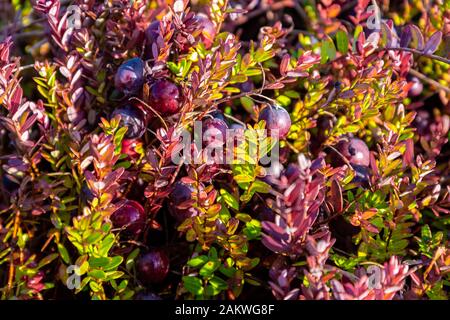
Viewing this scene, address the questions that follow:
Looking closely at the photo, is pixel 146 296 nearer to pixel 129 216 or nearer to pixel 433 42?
pixel 129 216

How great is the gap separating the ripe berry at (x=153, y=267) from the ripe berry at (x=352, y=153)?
39 cm

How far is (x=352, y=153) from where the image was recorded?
3.56ft

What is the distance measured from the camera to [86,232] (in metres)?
0.86

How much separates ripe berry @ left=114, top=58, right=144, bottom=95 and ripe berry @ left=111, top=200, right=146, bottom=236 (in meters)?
0.21

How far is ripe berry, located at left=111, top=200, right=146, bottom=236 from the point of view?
0.97 meters

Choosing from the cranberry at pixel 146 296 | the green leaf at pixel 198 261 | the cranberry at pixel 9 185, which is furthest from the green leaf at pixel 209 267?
the cranberry at pixel 9 185

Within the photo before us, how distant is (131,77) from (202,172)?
9.3 inches

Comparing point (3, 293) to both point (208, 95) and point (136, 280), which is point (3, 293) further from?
point (208, 95)

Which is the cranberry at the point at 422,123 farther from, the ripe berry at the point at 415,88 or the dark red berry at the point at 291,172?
the dark red berry at the point at 291,172

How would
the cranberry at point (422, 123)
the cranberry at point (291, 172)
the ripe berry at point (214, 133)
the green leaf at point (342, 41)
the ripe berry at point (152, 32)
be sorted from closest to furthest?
the cranberry at point (291, 172), the ripe berry at point (214, 133), the ripe berry at point (152, 32), the green leaf at point (342, 41), the cranberry at point (422, 123)

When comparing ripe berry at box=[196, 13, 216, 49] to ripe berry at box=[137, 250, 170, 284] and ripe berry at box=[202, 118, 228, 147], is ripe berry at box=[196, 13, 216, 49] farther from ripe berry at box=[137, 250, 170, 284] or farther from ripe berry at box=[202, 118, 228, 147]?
ripe berry at box=[137, 250, 170, 284]

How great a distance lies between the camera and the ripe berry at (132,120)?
3.26 ft

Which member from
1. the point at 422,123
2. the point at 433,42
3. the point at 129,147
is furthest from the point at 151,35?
the point at 422,123
